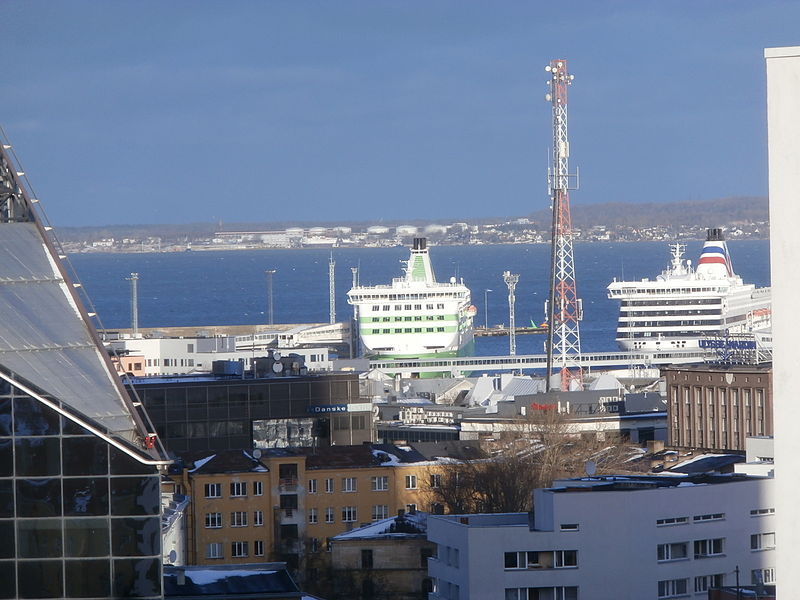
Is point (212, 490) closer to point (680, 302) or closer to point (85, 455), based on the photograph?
point (85, 455)

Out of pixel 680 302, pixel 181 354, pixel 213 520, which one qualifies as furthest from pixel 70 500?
pixel 680 302

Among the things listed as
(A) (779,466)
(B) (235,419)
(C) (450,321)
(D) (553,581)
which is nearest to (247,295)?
(C) (450,321)

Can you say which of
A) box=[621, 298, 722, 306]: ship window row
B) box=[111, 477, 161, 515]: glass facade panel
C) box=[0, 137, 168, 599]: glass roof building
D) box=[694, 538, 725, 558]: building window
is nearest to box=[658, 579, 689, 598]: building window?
box=[694, 538, 725, 558]: building window

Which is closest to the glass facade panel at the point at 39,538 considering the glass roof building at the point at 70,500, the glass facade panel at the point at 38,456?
the glass roof building at the point at 70,500

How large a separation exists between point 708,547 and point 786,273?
47.9 ft

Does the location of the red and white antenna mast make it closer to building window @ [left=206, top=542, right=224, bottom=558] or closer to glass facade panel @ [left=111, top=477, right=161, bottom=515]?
A: building window @ [left=206, top=542, right=224, bottom=558]

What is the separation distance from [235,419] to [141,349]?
2743 cm

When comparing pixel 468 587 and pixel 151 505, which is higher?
pixel 151 505

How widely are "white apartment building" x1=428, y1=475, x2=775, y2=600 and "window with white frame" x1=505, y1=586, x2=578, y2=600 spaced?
11 millimetres

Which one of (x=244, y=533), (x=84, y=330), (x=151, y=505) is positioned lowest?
(x=244, y=533)

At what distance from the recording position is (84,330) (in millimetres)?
12734

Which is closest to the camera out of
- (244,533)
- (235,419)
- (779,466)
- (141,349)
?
(779,466)

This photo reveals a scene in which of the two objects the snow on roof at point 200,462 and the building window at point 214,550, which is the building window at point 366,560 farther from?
the snow on roof at point 200,462

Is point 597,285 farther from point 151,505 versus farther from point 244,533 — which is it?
point 151,505
